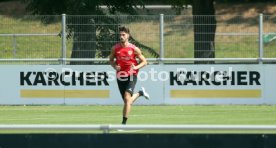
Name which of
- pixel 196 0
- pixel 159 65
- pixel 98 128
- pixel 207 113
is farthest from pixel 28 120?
pixel 196 0

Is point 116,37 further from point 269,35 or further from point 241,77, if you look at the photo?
point 269,35

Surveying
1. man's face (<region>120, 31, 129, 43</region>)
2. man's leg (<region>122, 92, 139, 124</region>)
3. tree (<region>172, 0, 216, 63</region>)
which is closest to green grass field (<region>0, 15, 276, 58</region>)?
tree (<region>172, 0, 216, 63</region>)

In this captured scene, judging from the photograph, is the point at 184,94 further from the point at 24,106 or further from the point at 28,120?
the point at 28,120

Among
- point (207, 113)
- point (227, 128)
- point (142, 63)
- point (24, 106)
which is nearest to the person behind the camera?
point (227, 128)

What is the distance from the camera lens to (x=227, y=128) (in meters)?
9.60

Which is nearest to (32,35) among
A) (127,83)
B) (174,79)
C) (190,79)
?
(174,79)

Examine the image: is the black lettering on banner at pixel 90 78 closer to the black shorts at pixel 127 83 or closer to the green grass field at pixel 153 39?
the green grass field at pixel 153 39

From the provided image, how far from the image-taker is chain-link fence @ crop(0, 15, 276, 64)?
25.7 m

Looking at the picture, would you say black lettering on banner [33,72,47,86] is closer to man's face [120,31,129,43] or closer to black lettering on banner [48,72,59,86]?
black lettering on banner [48,72,59,86]

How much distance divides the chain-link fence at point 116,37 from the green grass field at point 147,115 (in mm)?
1854

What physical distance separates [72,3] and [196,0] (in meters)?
4.47

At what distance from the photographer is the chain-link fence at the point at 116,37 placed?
84.4 ft

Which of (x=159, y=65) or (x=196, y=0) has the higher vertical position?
(x=196, y=0)

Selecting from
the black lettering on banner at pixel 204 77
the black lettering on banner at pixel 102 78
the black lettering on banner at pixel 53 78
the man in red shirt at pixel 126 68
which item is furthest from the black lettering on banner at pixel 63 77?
the man in red shirt at pixel 126 68
